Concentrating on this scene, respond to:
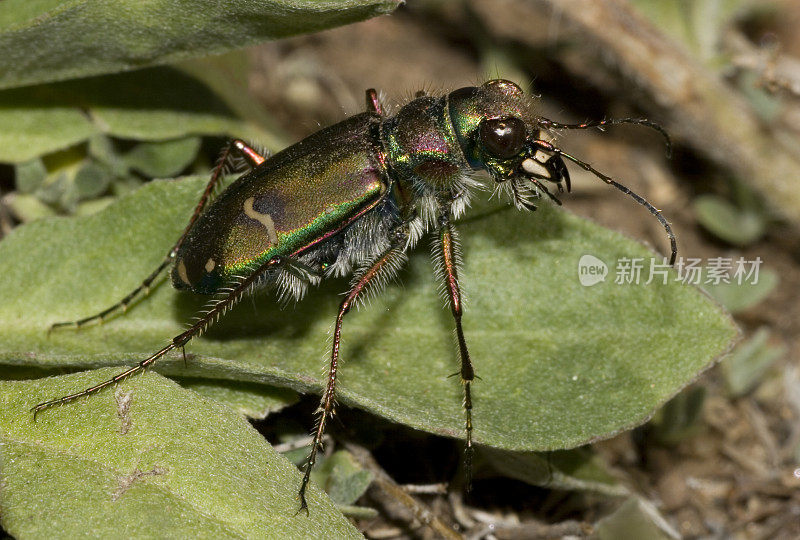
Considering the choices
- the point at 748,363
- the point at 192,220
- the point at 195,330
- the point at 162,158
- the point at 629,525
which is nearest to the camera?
the point at 195,330

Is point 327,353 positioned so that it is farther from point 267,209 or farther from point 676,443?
point 676,443

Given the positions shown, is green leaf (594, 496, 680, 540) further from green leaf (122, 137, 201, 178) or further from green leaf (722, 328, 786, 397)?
green leaf (122, 137, 201, 178)

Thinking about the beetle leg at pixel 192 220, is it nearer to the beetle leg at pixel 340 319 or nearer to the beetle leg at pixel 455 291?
the beetle leg at pixel 340 319

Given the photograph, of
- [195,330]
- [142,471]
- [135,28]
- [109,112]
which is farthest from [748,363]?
[109,112]

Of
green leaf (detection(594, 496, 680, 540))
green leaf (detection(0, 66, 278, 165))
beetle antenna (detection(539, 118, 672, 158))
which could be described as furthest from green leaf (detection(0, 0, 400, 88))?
green leaf (detection(594, 496, 680, 540))

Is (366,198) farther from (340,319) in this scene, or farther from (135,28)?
(135,28)

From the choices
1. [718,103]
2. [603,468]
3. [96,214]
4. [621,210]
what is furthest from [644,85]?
[96,214]

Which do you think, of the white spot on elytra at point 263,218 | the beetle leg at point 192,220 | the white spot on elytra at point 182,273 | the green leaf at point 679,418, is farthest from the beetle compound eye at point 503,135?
the green leaf at point 679,418
